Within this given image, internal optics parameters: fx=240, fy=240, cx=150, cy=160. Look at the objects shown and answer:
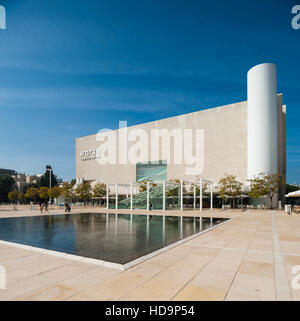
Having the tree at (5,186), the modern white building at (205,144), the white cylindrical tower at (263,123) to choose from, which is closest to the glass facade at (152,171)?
the modern white building at (205,144)

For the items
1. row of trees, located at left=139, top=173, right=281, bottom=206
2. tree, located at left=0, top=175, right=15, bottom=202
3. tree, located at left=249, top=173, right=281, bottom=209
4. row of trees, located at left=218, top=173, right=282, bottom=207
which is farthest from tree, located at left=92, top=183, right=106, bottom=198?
tree, located at left=0, top=175, right=15, bottom=202

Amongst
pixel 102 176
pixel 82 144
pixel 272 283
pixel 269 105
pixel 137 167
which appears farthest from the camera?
pixel 82 144

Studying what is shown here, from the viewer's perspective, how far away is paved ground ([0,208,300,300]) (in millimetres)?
4707

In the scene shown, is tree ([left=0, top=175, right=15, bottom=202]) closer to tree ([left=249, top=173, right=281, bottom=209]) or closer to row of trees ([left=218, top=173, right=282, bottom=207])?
row of trees ([left=218, top=173, right=282, bottom=207])

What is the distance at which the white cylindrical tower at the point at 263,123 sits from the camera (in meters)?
41.2

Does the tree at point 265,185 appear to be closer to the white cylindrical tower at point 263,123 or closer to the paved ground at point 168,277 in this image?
the white cylindrical tower at point 263,123

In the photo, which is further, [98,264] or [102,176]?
[102,176]

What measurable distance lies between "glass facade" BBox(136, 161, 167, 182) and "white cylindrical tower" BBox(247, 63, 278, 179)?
2344 centimetres

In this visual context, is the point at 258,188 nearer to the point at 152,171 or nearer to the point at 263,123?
the point at 263,123

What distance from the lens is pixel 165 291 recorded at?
485 centimetres

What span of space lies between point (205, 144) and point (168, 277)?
49524 mm

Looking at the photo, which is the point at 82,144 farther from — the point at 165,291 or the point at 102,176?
the point at 165,291
